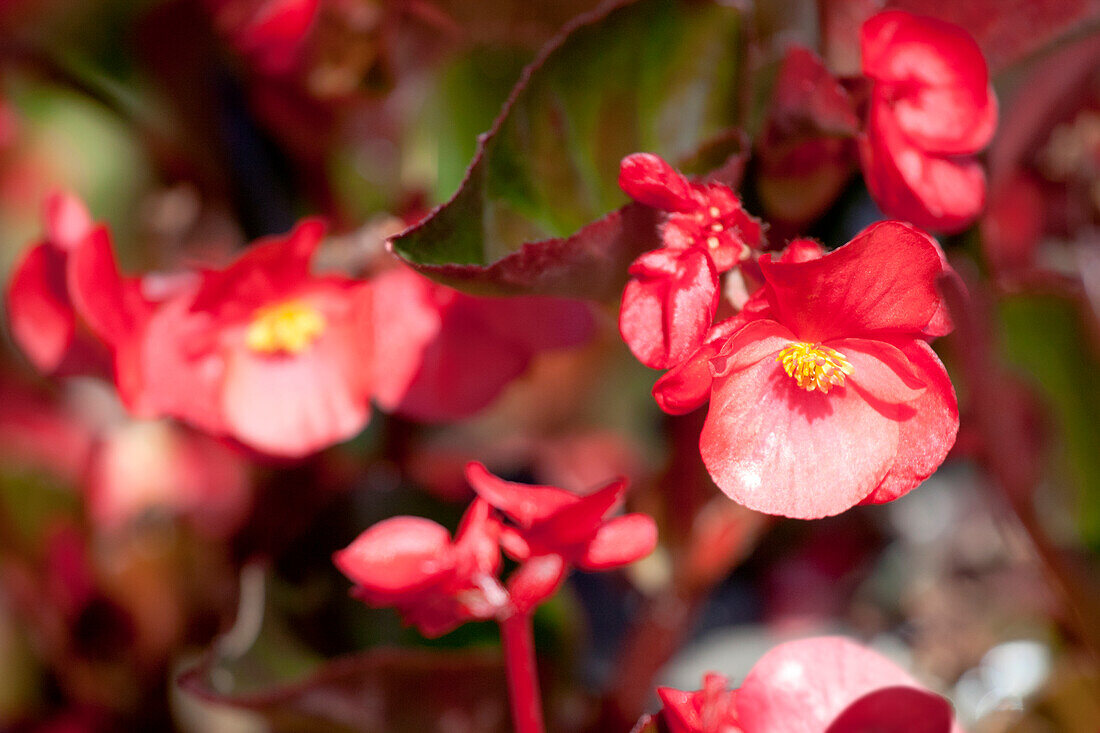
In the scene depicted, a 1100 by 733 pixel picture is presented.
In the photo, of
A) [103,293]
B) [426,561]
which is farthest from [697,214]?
[103,293]

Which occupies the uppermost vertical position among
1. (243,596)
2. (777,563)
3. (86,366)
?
(86,366)

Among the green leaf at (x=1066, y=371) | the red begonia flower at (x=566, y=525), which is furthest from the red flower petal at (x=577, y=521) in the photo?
the green leaf at (x=1066, y=371)

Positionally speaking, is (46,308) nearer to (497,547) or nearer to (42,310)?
(42,310)

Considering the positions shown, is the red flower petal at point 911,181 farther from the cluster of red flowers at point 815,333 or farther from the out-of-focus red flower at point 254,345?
the out-of-focus red flower at point 254,345

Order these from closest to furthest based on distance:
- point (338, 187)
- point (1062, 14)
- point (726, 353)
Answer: point (726, 353), point (1062, 14), point (338, 187)

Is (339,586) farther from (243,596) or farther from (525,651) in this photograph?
(525,651)

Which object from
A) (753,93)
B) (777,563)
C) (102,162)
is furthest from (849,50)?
(102,162)
